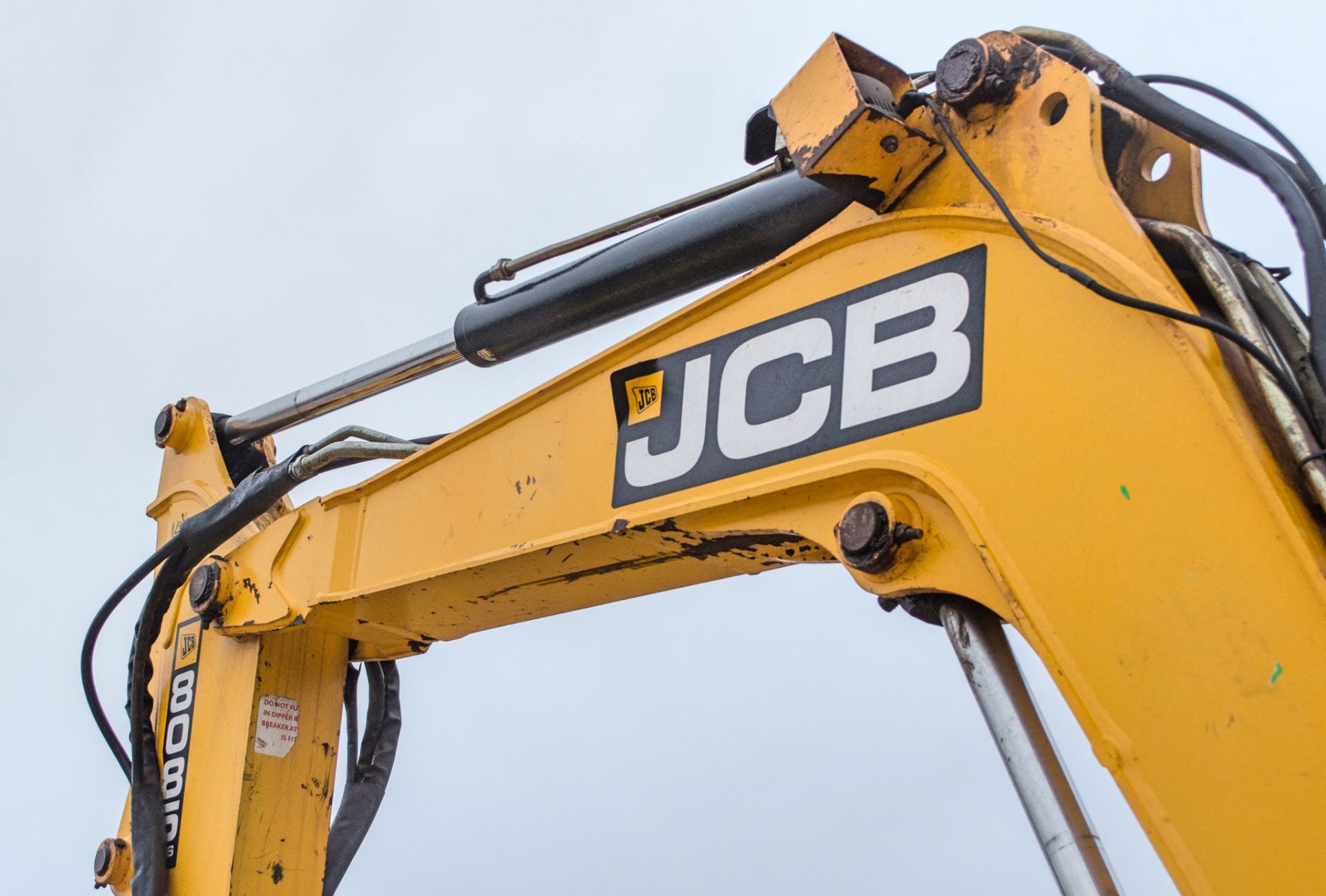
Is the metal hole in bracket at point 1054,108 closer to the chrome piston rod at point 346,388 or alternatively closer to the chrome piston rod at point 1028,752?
the chrome piston rod at point 1028,752

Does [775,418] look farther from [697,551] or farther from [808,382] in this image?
[697,551]

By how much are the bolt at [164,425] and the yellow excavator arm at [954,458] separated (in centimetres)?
71

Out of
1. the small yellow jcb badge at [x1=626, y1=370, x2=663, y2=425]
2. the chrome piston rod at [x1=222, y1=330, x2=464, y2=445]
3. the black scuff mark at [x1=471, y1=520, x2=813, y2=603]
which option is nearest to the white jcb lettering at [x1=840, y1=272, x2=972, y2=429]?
the black scuff mark at [x1=471, y1=520, x2=813, y2=603]

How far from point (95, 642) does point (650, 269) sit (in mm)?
1673

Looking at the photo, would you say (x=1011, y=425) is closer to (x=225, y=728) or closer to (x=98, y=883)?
(x=225, y=728)

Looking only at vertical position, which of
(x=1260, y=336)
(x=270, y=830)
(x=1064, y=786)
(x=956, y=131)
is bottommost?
(x=1064, y=786)

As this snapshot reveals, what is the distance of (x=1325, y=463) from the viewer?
1.24 m

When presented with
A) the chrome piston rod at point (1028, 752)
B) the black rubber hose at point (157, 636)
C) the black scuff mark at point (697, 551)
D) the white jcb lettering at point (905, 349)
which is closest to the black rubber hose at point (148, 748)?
the black rubber hose at point (157, 636)

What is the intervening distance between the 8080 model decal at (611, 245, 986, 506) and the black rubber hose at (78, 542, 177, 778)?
1.38 m

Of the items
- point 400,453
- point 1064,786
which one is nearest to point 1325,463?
point 1064,786

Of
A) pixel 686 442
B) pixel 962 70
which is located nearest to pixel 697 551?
pixel 686 442

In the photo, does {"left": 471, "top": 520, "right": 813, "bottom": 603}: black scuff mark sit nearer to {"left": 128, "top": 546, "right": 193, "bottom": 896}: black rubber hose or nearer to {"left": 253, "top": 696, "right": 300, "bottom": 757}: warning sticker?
{"left": 253, "top": 696, "right": 300, "bottom": 757}: warning sticker

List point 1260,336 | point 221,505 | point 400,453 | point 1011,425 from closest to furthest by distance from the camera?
point 1260,336
point 1011,425
point 400,453
point 221,505

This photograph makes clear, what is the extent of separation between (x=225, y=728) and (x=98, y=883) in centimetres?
50
